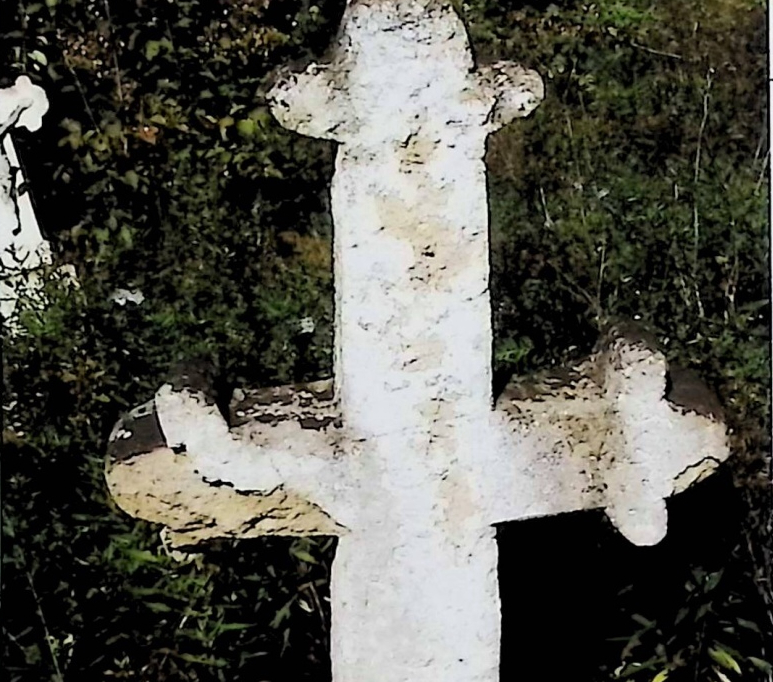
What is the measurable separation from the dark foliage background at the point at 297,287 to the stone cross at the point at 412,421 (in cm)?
22

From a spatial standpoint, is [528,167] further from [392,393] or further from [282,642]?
[392,393]

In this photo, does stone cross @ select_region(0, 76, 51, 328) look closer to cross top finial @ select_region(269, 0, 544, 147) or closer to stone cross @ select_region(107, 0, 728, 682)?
stone cross @ select_region(107, 0, 728, 682)

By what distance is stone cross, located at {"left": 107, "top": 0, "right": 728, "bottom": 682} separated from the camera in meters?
2.00

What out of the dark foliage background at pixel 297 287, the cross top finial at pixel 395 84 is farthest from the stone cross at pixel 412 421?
the dark foliage background at pixel 297 287

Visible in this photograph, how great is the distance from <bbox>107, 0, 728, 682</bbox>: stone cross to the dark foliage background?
0.73 ft

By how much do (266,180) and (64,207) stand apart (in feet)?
1.91

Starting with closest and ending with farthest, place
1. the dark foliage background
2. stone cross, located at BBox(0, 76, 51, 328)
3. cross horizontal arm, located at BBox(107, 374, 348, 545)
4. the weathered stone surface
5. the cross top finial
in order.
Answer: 1. the cross top finial
2. cross horizontal arm, located at BBox(107, 374, 348, 545)
3. the dark foliage background
4. the weathered stone surface
5. stone cross, located at BBox(0, 76, 51, 328)

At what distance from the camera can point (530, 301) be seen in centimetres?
409

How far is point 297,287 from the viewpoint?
14.5 feet

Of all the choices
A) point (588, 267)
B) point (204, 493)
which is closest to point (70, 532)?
point (204, 493)

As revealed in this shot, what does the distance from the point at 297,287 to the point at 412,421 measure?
2321 millimetres

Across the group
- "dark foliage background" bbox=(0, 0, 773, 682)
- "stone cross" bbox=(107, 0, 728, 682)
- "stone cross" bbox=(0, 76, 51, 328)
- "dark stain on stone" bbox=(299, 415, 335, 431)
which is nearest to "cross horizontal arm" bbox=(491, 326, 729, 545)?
"stone cross" bbox=(107, 0, 728, 682)

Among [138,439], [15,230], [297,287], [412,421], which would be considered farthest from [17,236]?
[412,421]

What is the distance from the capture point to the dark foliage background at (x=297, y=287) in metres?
2.99
